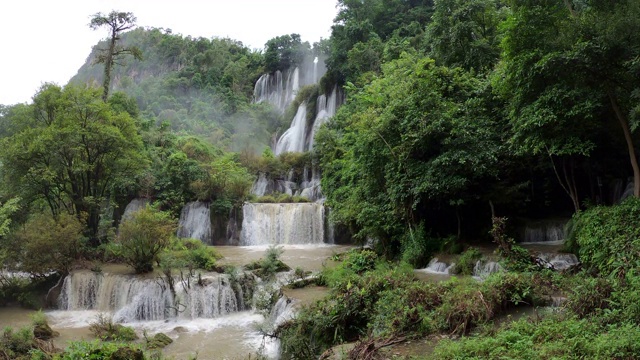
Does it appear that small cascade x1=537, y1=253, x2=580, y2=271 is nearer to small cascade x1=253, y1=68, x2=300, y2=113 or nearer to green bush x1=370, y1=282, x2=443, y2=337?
green bush x1=370, y1=282, x2=443, y2=337

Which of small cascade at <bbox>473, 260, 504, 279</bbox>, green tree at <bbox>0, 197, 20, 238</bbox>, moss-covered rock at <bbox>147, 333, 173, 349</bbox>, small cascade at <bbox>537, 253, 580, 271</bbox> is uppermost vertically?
green tree at <bbox>0, 197, 20, 238</bbox>

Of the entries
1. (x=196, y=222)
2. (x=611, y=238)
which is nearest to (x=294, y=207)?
(x=196, y=222)

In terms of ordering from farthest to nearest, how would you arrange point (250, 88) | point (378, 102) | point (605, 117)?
point (250, 88)
point (378, 102)
point (605, 117)

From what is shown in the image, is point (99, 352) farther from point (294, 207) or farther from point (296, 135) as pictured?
point (296, 135)

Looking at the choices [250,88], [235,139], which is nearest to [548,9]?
[235,139]

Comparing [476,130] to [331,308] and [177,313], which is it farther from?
[177,313]

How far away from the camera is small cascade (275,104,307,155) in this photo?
117 feet

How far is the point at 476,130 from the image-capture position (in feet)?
42.2

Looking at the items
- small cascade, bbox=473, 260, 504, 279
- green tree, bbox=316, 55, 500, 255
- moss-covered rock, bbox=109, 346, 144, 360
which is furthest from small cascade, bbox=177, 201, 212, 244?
moss-covered rock, bbox=109, 346, 144, 360

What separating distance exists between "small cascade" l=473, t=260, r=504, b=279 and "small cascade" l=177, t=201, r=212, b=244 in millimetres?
16148

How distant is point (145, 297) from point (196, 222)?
11.1 metres

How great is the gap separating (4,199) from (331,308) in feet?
52.1

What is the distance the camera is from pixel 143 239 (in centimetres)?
1498

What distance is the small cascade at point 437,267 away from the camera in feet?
43.0
